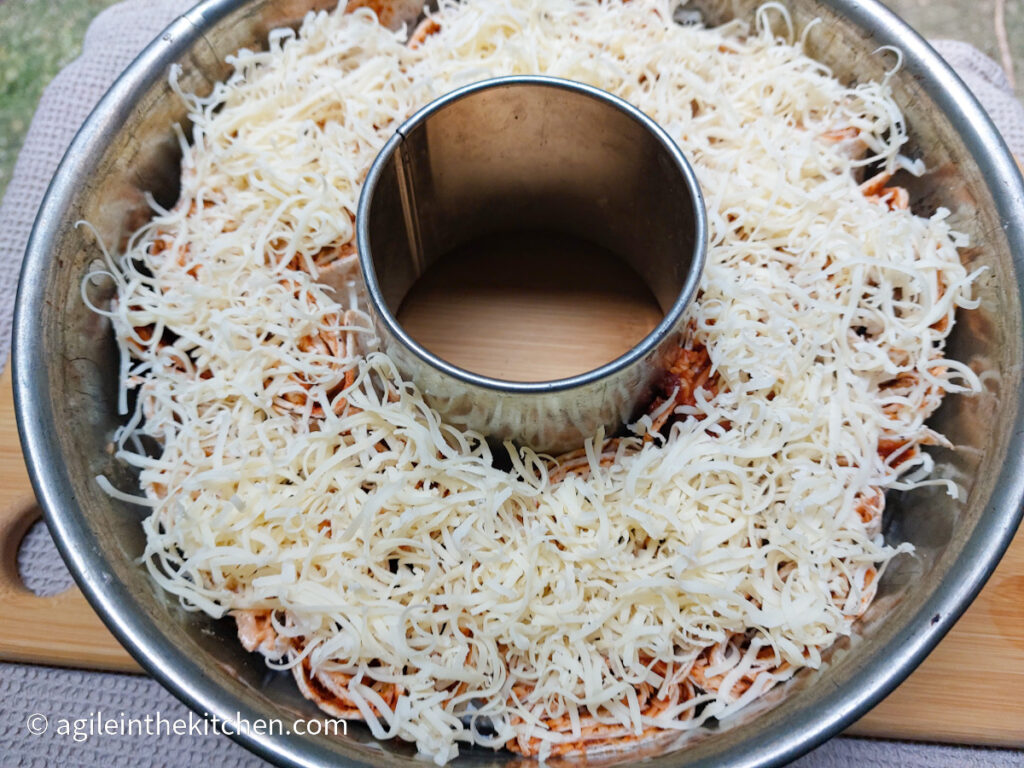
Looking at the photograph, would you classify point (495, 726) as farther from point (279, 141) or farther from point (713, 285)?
point (279, 141)

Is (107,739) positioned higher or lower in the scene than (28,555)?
lower

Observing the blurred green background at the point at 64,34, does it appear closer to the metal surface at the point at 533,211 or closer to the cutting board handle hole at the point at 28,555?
the cutting board handle hole at the point at 28,555

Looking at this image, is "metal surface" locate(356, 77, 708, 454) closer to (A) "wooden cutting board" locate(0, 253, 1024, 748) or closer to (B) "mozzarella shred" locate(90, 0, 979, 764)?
(B) "mozzarella shred" locate(90, 0, 979, 764)

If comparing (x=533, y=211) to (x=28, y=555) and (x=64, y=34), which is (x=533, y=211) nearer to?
(x=28, y=555)

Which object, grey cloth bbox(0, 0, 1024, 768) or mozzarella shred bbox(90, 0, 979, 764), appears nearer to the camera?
mozzarella shred bbox(90, 0, 979, 764)

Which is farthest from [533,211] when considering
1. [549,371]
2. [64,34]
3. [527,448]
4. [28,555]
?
[64,34]

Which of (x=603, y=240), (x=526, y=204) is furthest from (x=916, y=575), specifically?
(x=526, y=204)

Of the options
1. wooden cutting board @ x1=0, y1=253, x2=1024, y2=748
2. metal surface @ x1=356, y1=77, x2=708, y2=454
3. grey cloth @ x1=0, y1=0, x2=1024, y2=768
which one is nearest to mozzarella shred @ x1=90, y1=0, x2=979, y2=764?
metal surface @ x1=356, y1=77, x2=708, y2=454
